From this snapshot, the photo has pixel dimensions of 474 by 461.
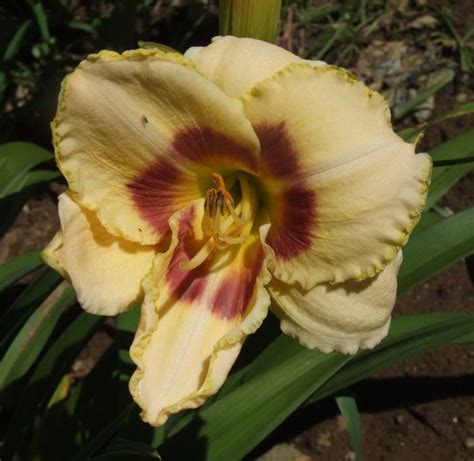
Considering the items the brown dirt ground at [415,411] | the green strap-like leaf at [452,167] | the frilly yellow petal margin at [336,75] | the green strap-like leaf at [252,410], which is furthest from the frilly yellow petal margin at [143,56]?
the brown dirt ground at [415,411]

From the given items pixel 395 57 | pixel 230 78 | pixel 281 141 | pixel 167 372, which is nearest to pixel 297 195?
pixel 281 141

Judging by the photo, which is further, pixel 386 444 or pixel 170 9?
pixel 170 9

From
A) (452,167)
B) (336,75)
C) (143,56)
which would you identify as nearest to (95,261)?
(143,56)

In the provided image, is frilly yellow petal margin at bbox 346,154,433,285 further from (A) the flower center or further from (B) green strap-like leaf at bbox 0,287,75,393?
(B) green strap-like leaf at bbox 0,287,75,393

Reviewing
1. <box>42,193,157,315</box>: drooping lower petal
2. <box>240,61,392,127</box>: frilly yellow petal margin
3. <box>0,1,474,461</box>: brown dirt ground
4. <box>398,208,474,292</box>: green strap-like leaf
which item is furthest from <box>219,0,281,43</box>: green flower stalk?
<box>0,1,474,461</box>: brown dirt ground

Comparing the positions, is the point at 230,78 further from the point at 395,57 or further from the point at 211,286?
the point at 395,57

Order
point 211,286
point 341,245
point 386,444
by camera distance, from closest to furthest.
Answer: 1. point 341,245
2. point 211,286
3. point 386,444
